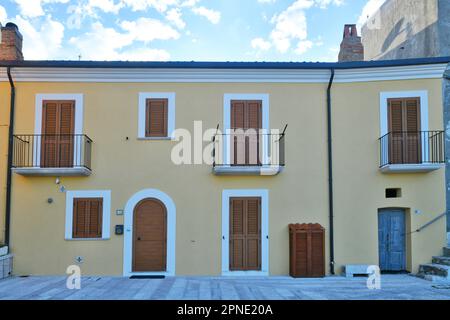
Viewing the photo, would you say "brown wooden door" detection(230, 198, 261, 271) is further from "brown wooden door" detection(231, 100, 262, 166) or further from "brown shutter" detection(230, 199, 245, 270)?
"brown wooden door" detection(231, 100, 262, 166)

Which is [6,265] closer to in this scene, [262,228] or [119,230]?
[119,230]

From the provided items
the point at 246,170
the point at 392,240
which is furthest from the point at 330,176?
the point at 392,240

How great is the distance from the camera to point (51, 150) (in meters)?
11.7

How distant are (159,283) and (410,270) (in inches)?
289

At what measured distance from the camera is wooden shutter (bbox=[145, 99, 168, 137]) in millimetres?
11906

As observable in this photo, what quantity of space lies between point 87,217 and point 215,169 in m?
4.05

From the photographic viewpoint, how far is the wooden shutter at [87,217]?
11609 mm

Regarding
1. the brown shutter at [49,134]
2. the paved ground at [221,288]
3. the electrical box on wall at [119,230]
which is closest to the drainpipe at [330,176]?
the paved ground at [221,288]

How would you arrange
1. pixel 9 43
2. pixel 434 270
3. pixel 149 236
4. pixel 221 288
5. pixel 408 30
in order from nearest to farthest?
pixel 221 288, pixel 434 270, pixel 149 236, pixel 9 43, pixel 408 30

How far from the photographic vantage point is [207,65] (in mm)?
11828

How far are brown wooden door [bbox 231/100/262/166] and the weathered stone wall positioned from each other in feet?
23.6

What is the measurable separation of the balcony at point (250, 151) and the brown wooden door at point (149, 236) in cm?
214

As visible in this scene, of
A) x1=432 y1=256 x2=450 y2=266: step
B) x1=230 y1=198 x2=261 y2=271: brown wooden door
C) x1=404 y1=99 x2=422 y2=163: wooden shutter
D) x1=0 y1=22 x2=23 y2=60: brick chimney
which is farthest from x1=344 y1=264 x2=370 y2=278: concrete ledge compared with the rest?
x1=0 y1=22 x2=23 y2=60: brick chimney

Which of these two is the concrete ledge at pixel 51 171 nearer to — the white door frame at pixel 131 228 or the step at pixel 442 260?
the white door frame at pixel 131 228
